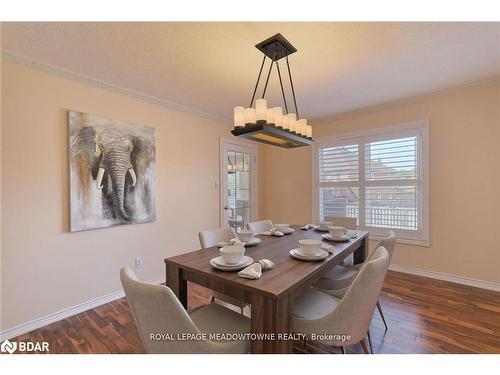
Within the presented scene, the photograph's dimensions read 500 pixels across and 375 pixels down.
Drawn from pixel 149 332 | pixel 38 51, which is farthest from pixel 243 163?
pixel 149 332

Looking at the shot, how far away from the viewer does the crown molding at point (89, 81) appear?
1.91 metres

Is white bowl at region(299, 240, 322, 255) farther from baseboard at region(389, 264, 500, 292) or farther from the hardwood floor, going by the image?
baseboard at region(389, 264, 500, 292)

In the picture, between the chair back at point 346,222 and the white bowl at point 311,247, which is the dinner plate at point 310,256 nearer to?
the white bowl at point 311,247

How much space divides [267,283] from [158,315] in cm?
50

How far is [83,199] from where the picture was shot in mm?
2244

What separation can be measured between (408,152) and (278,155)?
1.97 m

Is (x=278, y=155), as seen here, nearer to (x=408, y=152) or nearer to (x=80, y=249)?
(x=408, y=152)

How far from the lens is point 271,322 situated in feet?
3.50

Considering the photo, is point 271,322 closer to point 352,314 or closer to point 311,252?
point 352,314

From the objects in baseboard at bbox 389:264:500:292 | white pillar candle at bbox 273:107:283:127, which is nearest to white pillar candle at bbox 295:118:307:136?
white pillar candle at bbox 273:107:283:127

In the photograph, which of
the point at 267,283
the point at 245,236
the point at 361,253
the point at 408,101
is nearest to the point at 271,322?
the point at 267,283

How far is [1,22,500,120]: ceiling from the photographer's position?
64.6 inches

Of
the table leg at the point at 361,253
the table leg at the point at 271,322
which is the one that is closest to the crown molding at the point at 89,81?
the table leg at the point at 271,322

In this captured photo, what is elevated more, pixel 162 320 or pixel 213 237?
pixel 213 237
